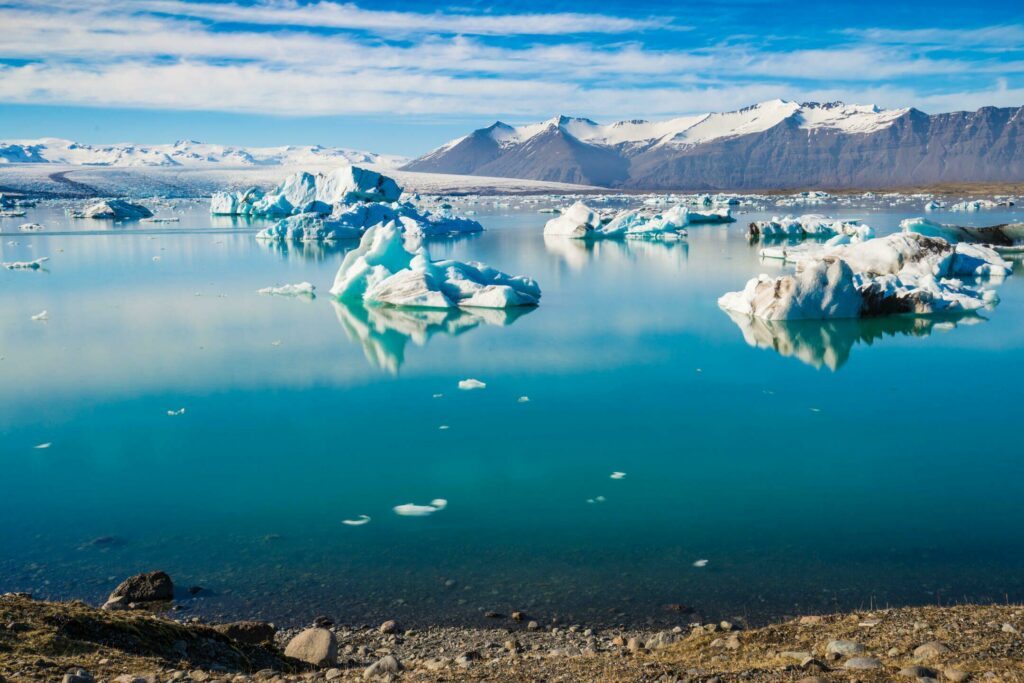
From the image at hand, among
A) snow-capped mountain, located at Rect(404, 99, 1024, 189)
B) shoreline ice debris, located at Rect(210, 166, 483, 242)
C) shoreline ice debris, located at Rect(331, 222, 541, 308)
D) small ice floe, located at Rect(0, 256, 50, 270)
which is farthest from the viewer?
snow-capped mountain, located at Rect(404, 99, 1024, 189)

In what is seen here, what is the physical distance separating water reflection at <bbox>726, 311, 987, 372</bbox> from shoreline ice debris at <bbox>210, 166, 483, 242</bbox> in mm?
15555

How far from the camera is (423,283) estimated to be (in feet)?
38.1

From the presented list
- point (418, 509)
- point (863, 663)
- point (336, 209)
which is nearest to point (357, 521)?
point (418, 509)

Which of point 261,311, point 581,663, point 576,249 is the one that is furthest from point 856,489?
point 576,249

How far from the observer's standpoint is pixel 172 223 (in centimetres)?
3069

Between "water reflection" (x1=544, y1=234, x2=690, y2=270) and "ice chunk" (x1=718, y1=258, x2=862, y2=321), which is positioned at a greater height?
"ice chunk" (x1=718, y1=258, x2=862, y2=321)

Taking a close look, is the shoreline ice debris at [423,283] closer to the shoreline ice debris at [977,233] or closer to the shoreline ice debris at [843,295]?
the shoreline ice debris at [843,295]

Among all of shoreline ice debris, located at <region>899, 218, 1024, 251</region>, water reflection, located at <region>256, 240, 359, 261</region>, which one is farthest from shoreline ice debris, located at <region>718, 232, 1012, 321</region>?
water reflection, located at <region>256, 240, 359, 261</region>

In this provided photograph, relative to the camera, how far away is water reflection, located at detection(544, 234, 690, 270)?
18.2 m

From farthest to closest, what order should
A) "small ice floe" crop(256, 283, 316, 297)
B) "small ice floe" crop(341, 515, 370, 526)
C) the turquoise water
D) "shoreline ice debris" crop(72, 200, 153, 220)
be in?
"shoreline ice debris" crop(72, 200, 153, 220)
"small ice floe" crop(256, 283, 316, 297)
"small ice floe" crop(341, 515, 370, 526)
the turquoise water

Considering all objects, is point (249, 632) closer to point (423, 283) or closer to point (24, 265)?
point (423, 283)

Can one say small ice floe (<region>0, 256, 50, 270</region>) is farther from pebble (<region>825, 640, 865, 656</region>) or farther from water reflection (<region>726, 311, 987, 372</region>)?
pebble (<region>825, 640, 865, 656</region>)

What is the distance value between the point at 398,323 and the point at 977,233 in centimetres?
1519

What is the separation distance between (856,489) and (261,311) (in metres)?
8.27
